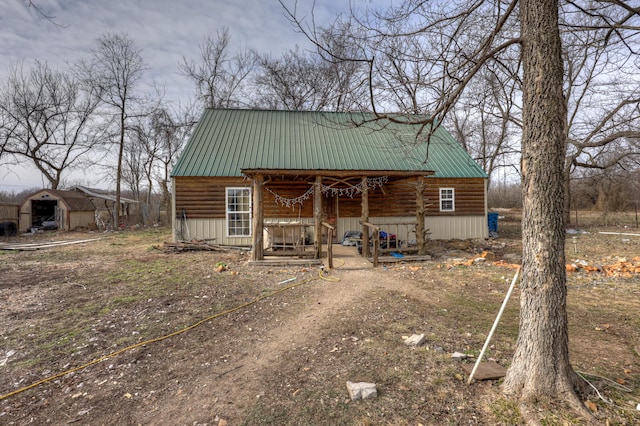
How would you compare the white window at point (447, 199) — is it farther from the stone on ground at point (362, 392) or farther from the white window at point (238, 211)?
the stone on ground at point (362, 392)

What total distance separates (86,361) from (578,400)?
5.48m

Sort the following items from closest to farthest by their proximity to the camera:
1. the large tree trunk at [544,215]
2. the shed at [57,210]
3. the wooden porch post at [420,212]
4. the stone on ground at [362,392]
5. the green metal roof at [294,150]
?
1. the large tree trunk at [544,215]
2. the stone on ground at [362,392]
3. the wooden porch post at [420,212]
4. the green metal roof at [294,150]
5. the shed at [57,210]

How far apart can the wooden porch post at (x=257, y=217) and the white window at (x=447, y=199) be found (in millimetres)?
9396

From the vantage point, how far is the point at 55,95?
25828mm

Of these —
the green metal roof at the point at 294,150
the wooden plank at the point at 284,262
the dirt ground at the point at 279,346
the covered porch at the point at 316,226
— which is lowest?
the dirt ground at the point at 279,346

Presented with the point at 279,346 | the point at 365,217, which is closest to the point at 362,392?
the point at 279,346

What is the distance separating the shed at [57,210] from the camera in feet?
69.0

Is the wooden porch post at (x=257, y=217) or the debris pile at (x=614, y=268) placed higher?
the wooden porch post at (x=257, y=217)

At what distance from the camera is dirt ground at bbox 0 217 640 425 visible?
10.00 ft

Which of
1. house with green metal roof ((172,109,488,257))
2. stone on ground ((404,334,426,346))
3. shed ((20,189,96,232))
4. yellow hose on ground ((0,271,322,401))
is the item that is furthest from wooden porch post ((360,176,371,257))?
shed ((20,189,96,232))

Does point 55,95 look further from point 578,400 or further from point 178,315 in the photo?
point 578,400

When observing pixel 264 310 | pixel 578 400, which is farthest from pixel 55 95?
pixel 578 400

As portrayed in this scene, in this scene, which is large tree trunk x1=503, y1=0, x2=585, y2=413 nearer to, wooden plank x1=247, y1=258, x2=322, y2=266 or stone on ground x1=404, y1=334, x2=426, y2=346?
stone on ground x1=404, y1=334, x2=426, y2=346

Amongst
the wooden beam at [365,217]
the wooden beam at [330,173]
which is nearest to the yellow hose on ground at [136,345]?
the wooden beam at [330,173]
